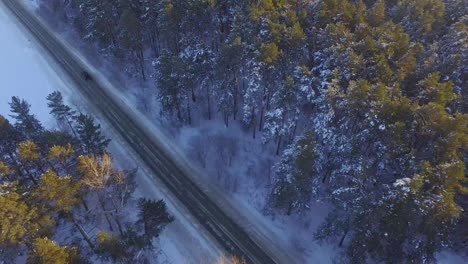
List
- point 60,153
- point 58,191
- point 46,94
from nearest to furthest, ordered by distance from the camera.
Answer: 1. point 58,191
2. point 60,153
3. point 46,94

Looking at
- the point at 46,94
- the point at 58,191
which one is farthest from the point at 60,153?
the point at 46,94

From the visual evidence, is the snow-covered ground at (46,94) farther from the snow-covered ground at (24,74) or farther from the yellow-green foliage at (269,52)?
the yellow-green foliage at (269,52)

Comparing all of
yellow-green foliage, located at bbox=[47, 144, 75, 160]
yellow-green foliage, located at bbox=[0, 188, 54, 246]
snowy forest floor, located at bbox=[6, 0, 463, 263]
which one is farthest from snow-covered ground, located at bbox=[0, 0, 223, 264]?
yellow-green foliage, located at bbox=[0, 188, 54, 246]

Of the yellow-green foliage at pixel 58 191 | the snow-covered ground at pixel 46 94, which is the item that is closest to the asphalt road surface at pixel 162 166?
the snow-covered ground at pixel 46 94

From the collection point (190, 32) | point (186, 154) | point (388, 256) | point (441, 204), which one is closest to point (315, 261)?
point (388, 256)

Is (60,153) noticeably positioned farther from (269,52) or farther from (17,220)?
(269,52)

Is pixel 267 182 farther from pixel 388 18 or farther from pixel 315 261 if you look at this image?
pixel 388 18
